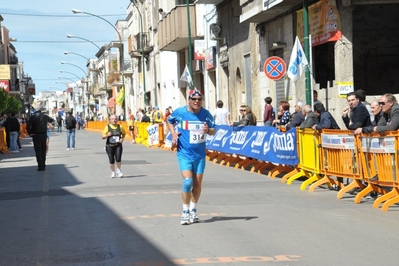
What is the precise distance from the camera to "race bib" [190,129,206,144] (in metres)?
10.6

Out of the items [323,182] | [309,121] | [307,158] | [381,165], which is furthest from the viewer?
[309,121]

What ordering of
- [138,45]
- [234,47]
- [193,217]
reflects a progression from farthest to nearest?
[138,45], [234,47], [193,217]

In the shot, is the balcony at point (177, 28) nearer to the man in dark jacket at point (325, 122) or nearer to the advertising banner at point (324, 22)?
the advertising banner at point (324, 22)

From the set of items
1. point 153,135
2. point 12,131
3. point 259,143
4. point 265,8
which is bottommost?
point 153,135

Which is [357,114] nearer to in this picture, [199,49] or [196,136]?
[196,136]

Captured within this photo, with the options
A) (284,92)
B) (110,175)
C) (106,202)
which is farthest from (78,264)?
(284,92)

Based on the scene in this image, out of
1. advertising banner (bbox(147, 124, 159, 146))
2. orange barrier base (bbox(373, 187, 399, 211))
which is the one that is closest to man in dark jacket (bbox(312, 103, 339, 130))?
orange barrier base (bbox(373, 187, 399, 211))

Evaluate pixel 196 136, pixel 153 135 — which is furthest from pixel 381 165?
pixel 153 135

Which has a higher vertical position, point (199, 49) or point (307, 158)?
point (199, 49)

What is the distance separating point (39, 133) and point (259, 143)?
6504mm

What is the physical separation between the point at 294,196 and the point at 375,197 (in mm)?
1417

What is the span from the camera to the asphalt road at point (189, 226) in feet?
26.6

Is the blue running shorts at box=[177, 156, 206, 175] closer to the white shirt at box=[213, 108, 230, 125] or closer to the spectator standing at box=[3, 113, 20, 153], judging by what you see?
the white shirt at box=[213, 108, 230, 125]

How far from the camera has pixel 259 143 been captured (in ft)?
62.2
